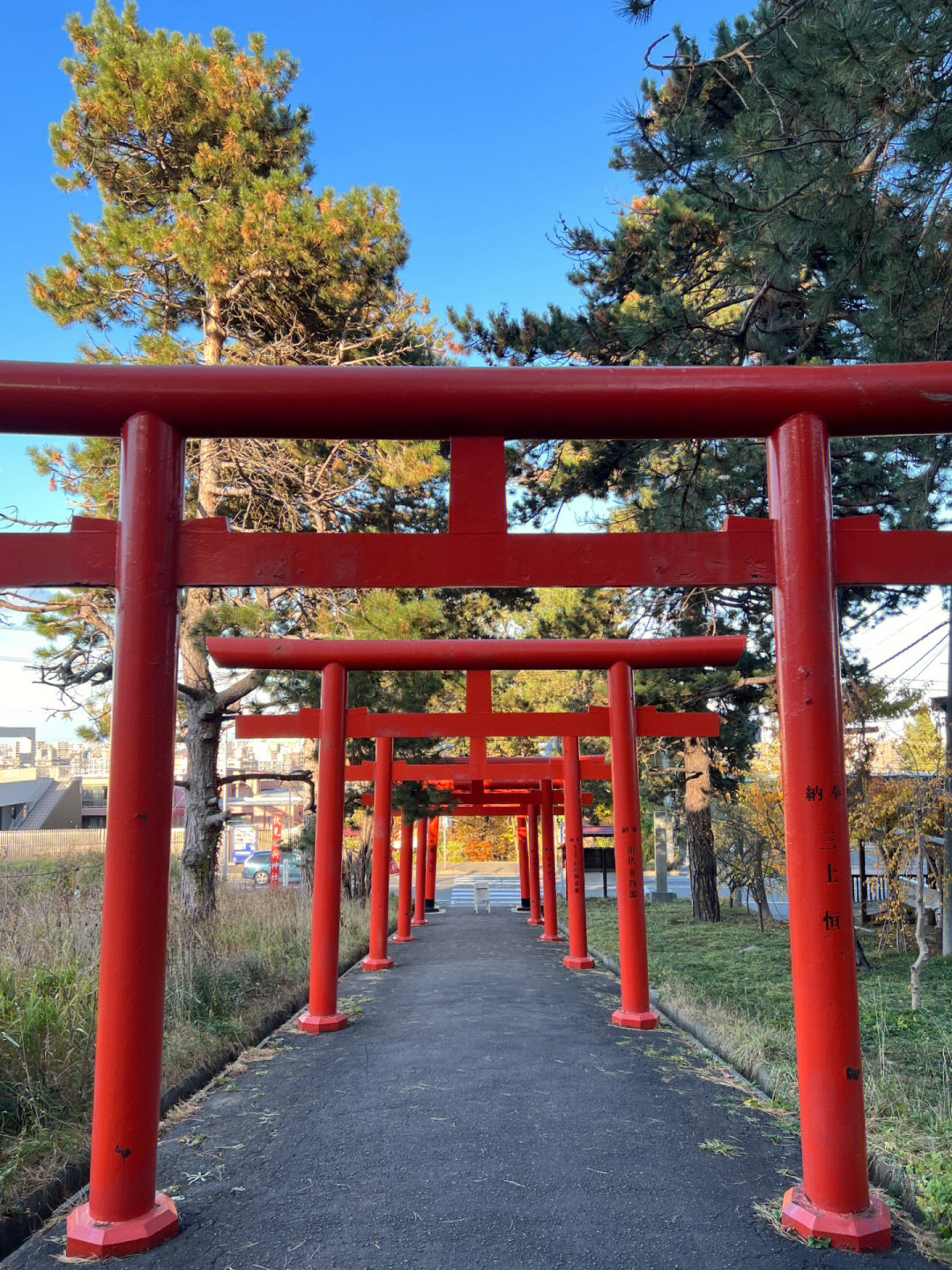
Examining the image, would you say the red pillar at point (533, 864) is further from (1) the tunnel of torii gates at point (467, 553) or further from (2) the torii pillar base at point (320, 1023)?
(1) the tunnel of torii gates at point (467, 553)

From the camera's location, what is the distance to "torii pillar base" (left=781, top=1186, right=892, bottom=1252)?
330cm

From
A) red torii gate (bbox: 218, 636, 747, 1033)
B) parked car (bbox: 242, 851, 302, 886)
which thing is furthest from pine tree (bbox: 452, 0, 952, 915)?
parked car (bbox: 242, 851, 302, 886)

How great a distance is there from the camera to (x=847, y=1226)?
3332mm

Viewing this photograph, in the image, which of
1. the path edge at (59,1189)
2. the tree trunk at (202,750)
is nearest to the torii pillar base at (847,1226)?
the path edge at (59,1189)

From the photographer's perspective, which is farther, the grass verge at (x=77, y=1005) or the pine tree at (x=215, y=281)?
the pine tree at (x=215, y=281)

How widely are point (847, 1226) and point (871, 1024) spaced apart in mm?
5262

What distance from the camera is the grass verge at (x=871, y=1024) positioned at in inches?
168

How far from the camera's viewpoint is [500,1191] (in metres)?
3.87

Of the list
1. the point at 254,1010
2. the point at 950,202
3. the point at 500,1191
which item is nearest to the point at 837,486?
the point at 950,202

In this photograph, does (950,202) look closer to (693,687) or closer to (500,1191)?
(500,1191)

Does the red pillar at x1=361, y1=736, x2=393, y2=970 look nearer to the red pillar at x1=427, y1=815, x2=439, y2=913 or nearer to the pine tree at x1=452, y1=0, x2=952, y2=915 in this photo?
the pine tree at x1=452, y1=0, x2=952, y2=915

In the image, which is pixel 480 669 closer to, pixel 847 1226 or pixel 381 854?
pixel 381 854

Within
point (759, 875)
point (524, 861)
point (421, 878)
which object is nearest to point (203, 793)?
point (421, 878)

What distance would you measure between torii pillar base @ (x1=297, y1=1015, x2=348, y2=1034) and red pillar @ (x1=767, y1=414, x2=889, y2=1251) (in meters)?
4.77
